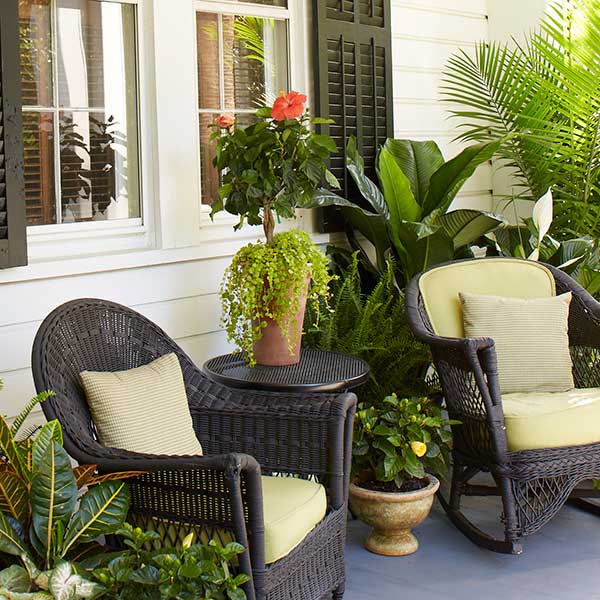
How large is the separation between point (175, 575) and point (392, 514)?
1.29 m

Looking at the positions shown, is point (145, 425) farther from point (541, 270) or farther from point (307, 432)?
point (541, 270)

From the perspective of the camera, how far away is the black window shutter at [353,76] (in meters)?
4.46

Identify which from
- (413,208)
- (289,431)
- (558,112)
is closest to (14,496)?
(289,431)

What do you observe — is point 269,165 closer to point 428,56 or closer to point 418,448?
point 418,448

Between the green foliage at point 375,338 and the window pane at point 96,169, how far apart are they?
2.98 ft

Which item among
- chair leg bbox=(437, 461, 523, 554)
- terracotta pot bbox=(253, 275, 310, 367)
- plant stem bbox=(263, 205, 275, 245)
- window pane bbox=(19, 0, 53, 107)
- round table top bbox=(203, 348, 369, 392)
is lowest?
chair leg bbox=(437, 461, 523, 554)

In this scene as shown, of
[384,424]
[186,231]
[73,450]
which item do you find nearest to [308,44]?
[186,231]

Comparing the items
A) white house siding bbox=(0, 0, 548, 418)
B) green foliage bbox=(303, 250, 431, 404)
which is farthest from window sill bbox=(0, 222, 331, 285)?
green foliage bbox=(303, 250, 431, 404)

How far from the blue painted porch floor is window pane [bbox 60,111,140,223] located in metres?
1.51

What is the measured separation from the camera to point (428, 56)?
5184mm

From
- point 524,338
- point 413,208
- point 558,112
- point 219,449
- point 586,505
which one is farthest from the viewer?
point 558,112

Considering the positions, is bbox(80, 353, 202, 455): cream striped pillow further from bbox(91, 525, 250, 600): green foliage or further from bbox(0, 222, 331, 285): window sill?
bbox(0, 222, 331, 285): window sill

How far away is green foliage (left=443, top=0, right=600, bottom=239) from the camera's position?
189 inches

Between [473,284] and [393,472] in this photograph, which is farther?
[473,284]
